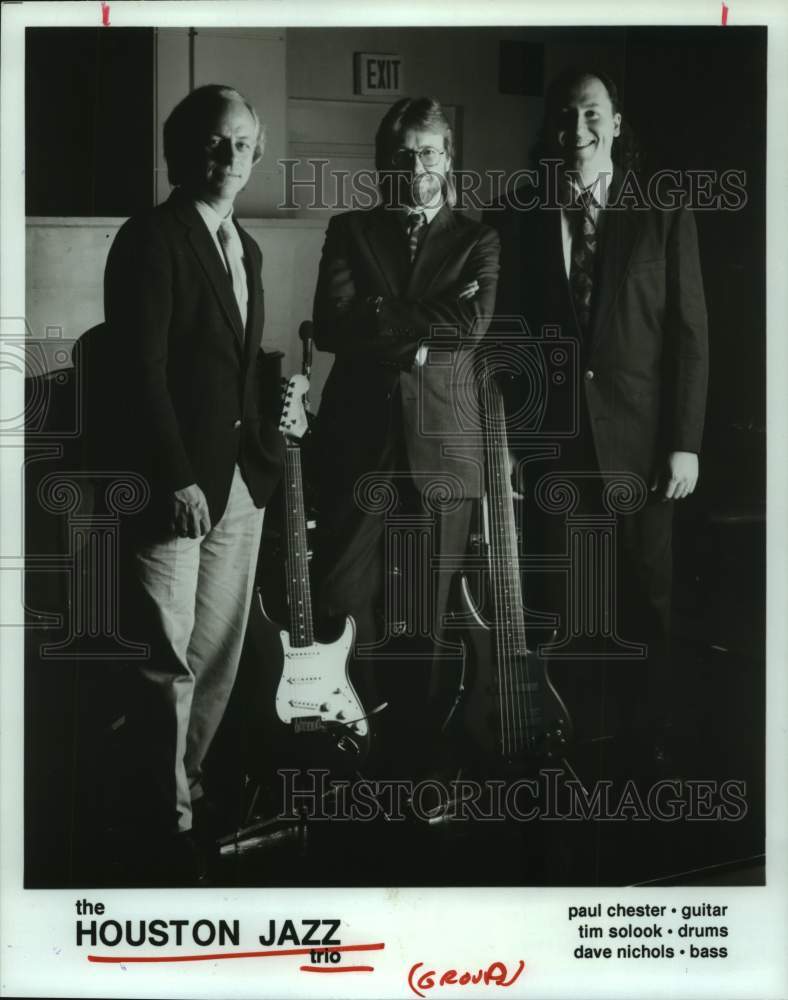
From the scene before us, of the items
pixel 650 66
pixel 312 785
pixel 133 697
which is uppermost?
pixel 650 66

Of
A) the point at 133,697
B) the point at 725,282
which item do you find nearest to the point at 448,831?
the point at 133,697

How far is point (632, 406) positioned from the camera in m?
1.93

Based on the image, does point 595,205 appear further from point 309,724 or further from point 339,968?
point 339,968

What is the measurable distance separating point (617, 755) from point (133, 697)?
984 mm

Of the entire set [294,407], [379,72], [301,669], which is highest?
[379,72]

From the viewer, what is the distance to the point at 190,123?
186cm

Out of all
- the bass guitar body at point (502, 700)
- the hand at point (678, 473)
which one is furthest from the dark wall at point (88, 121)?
the hand at point (678, 473)

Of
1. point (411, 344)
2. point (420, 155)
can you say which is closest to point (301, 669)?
point (411, 344)

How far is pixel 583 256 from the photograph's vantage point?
1926 mm

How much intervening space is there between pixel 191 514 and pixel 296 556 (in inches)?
8.8

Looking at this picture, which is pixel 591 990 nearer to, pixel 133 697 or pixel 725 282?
pixel 133 697

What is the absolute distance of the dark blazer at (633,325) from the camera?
192 centimetres

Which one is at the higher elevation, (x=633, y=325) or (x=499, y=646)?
(x=633, y=325)

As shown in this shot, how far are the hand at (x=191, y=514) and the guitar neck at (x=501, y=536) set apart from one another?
567mm
